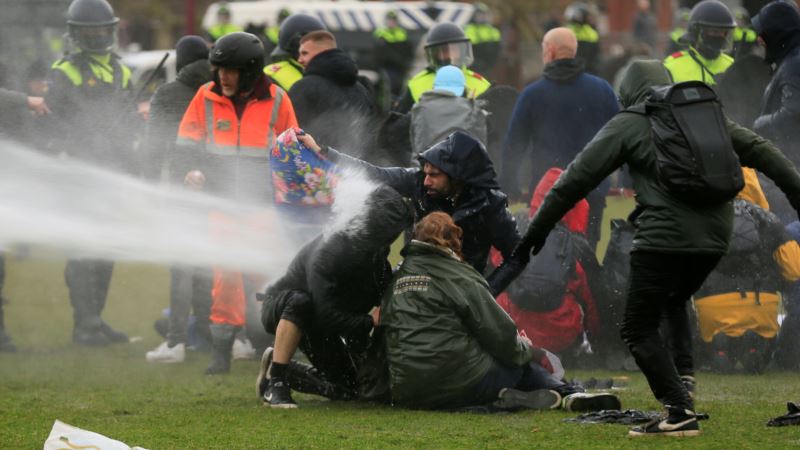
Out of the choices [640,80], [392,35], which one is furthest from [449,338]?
[392,35]

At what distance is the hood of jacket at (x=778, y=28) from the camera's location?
1019 cm

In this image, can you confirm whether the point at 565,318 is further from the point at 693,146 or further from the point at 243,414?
the point at 693,146

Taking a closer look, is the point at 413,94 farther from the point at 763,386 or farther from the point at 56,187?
the point at 763,386

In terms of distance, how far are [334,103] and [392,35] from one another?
15511 mm

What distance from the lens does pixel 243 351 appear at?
10.6m

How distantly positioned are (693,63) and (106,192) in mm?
4693

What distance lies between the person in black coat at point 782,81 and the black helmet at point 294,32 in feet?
10.8

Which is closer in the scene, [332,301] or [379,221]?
[379,221]

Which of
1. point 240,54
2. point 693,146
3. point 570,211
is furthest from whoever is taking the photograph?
point 570,211

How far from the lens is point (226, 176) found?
9.77m

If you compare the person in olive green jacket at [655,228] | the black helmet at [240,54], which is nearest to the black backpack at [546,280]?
the black helmet at [240,54]

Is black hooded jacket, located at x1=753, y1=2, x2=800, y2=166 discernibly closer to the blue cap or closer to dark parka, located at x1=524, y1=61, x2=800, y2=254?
the blue cap

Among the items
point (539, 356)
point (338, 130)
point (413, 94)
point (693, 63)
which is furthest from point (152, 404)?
point (693, 63)

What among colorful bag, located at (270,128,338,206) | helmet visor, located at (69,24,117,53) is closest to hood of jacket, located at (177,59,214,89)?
helmet visor, located at (69,24,117,53)
